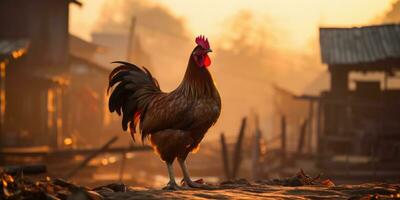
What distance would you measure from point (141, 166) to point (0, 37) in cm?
831

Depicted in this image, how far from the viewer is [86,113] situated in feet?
122

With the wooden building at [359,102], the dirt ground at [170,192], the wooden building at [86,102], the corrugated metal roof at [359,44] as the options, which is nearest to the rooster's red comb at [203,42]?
the dirt ground at [170,192]

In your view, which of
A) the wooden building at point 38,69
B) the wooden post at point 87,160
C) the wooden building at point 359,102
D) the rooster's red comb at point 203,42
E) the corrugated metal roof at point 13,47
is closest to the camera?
the rooster's red comb at point 203,42

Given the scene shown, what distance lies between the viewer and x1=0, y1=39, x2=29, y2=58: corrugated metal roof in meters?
23.7

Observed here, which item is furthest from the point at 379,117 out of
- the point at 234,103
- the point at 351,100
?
the point at 234,103

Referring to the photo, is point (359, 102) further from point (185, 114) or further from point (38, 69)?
point (185, 114)

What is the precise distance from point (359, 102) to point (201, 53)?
1423 centimetres

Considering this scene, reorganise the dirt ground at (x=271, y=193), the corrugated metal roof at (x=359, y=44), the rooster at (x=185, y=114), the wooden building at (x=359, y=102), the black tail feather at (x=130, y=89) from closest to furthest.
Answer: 1. the dirt ground at (x=271, y=193)
2. the rooster at (x=185, y=114)
3. the black tail feather at (x=130, y=89)
4. the wooden building at (x=359, y=102)
5. the corrugated metal roof at (x=359, y=44)

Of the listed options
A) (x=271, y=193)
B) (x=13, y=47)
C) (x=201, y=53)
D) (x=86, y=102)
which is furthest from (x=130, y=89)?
(x=86, y=102)

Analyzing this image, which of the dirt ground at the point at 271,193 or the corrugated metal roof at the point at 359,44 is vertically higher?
the corrugated metal roof at the point at 359,44

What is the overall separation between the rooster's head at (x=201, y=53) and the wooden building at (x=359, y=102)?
12202 mm

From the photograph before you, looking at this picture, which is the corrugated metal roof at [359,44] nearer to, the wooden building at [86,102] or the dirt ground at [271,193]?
the wooden building at [86,102]

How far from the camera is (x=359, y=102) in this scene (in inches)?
894

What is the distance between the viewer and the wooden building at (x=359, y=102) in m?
22.1
